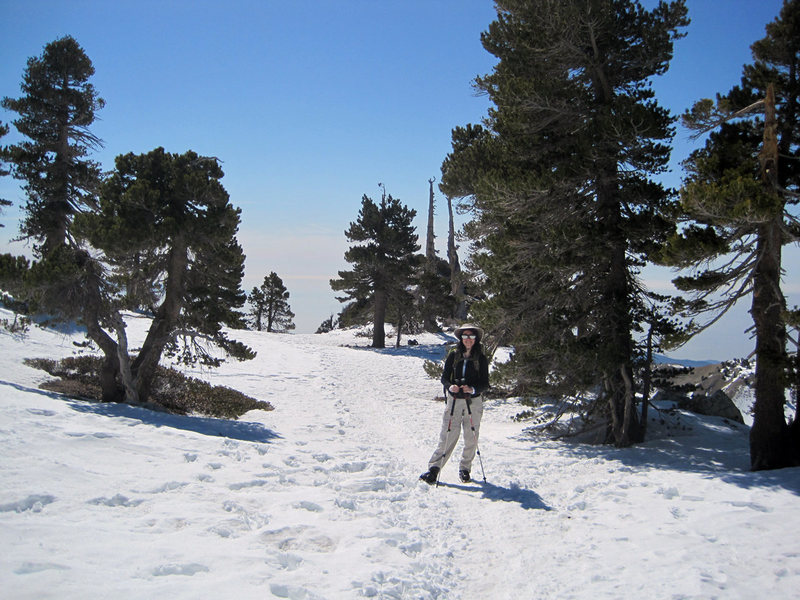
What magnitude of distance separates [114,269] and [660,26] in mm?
12835

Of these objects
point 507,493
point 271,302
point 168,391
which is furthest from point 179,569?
point 271,302

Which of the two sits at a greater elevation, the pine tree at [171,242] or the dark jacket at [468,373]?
the pine tree at [171,242]

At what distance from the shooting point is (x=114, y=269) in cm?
1177

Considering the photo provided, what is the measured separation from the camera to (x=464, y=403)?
7.05m

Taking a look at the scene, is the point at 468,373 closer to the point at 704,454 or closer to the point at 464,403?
the point at 464,403

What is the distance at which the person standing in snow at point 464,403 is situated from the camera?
686 cm

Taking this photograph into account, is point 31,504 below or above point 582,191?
below

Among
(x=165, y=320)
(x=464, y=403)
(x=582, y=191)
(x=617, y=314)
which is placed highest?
(x=582, y=191)

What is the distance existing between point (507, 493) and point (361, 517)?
7.48 ft

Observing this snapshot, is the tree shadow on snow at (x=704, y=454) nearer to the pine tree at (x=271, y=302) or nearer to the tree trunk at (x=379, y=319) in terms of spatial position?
the tree trunk at (x=379, y=319)

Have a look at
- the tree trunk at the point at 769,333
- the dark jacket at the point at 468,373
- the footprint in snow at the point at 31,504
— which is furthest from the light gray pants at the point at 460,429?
the footprint in snow at the point at 31,504

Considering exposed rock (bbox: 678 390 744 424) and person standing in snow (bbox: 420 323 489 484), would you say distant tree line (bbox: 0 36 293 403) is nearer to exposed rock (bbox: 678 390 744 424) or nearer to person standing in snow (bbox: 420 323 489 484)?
person standing in snow (bbox: 420 323 489 484)

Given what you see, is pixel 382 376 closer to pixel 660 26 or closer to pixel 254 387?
pixel 254 387

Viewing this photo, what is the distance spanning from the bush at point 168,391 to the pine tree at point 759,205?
35.7ft
